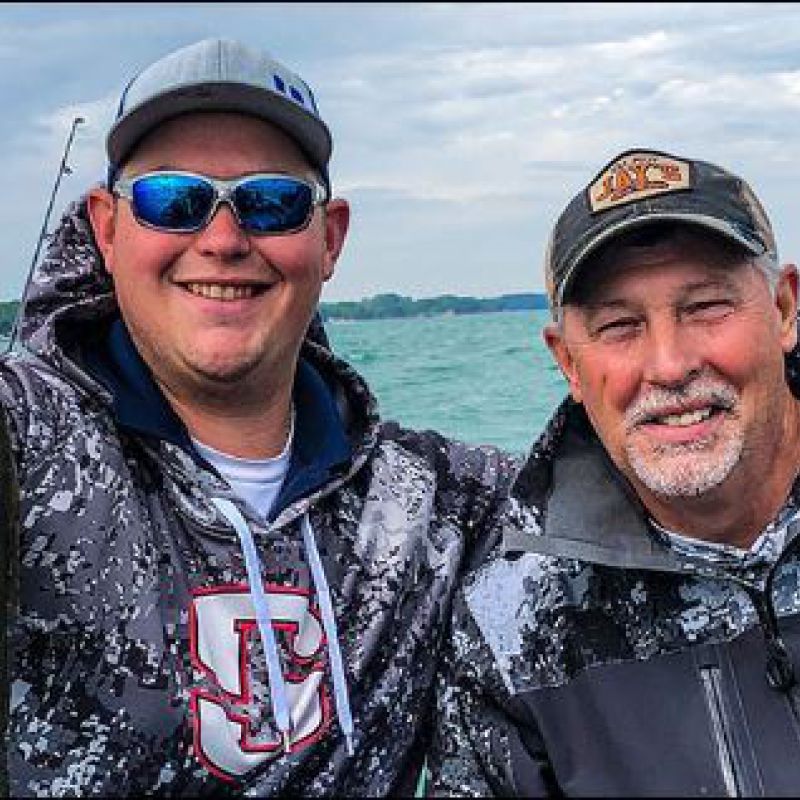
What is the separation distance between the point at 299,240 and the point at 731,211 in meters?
1.05

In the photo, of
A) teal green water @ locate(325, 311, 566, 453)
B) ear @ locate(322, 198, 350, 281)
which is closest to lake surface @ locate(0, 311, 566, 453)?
teal green water @ locate(325, 311, 566, 453)

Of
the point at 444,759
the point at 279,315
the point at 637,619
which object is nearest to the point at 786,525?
the point at 637,619

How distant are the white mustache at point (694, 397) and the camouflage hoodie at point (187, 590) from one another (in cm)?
80

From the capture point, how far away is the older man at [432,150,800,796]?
3.04 m

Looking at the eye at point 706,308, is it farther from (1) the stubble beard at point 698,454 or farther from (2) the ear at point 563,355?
(2) the ear at point 563,355

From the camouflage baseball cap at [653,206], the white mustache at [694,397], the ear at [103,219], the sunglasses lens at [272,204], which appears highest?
the ear at [103,219]

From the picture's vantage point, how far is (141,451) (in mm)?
3467

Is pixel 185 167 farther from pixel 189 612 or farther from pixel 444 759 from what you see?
pixel 444 759

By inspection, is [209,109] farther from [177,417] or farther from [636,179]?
[636,179]

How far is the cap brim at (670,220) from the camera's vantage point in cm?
309

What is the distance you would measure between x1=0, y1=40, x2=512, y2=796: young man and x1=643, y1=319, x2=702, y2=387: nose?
0.83 m

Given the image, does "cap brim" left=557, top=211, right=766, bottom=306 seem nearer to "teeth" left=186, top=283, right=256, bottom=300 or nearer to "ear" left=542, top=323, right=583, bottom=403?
"ear" left=542, top=323, right=583, bottom=403

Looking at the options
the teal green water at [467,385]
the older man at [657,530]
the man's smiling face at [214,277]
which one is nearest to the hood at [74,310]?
the man's smiling face at [214,277]

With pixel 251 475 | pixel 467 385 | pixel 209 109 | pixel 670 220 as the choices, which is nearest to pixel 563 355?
pixel 670 220
